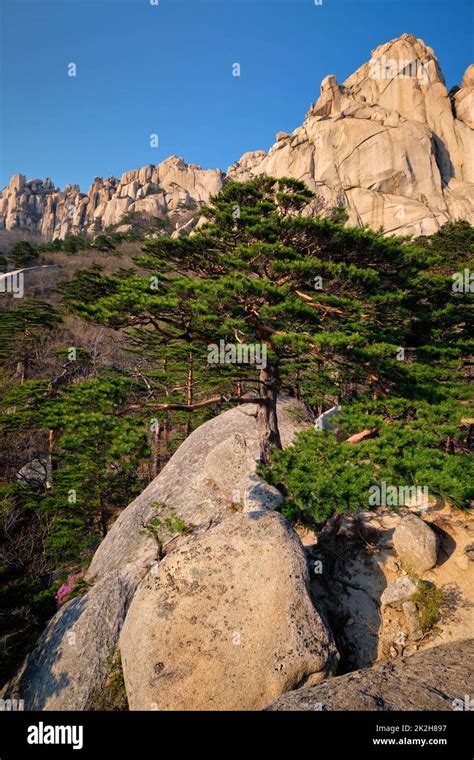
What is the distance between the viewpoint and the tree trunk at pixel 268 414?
960cm

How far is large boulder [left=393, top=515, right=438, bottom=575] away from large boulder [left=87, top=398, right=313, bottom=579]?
268cm

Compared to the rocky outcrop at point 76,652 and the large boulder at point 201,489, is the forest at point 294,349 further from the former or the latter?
the large boulder at point 201,489

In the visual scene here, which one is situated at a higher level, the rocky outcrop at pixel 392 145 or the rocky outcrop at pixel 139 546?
the rocky outcrop at pixel 392 145

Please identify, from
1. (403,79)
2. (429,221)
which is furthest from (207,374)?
(403,79)

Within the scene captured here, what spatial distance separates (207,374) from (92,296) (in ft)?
12.0

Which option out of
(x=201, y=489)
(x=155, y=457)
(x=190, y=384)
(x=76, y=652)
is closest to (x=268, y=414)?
(x=190, y=384)

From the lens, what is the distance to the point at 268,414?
384 inches

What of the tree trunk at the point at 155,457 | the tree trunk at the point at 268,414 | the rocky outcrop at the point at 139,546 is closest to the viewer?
the rocky outcrop at the point at 139,546

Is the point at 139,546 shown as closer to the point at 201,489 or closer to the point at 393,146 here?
the point at 201,489

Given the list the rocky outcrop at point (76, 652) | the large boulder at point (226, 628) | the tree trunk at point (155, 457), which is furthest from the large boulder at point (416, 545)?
the tree trunk at point (155, 457)

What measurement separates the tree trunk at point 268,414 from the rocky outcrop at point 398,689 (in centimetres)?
536

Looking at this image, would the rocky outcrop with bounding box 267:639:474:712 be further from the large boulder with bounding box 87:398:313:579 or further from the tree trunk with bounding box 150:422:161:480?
the tree trunk with bounding box 150:422:161:480
